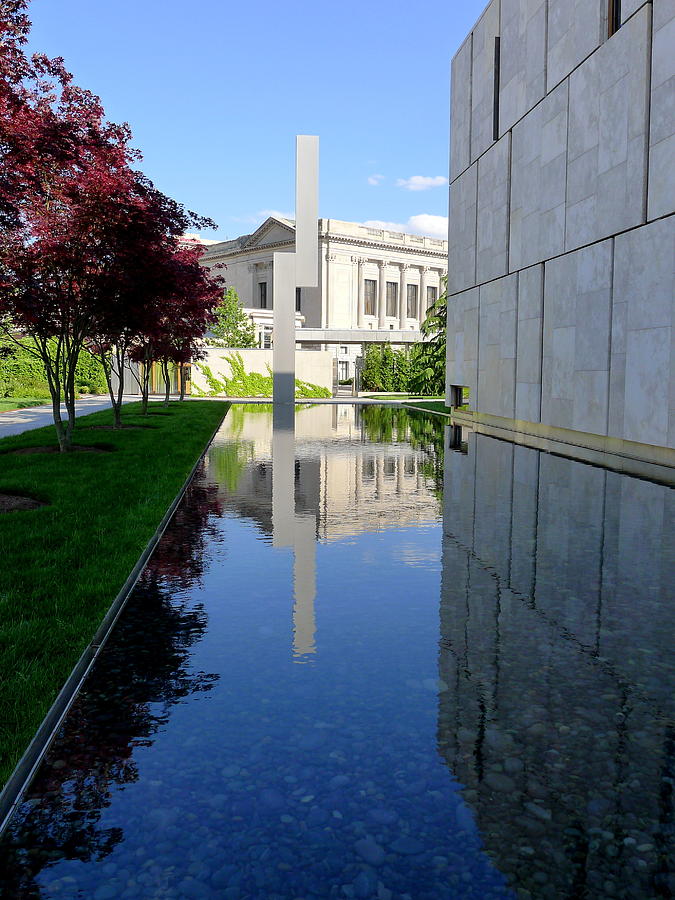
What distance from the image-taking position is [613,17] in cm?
1819

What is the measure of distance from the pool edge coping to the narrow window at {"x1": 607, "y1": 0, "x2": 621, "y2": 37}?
16683 millimetres

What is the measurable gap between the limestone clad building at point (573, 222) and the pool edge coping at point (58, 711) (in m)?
11.9

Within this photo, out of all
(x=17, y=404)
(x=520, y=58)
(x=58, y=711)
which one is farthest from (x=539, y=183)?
(x=17, y=404)

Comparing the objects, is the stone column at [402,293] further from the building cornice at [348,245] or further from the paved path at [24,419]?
the paved path at [24,419]

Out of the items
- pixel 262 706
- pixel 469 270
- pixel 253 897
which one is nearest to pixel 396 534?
pixel 262 706

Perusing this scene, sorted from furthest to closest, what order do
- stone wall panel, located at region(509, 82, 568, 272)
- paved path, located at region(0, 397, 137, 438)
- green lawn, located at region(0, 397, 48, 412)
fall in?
green lawn, located at region(0, 397, 48, 412), paved path, located at region(0, 397, 137, 438), stone wall panel, located at region(509, 82, 568, 272)

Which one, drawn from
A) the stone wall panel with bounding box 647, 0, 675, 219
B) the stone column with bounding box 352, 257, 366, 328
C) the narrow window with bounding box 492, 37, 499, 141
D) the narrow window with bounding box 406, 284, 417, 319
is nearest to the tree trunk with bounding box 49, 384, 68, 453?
the stone wall panel with bounding box 647, 0, 675, 219

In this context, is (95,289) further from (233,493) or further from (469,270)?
(469,270)

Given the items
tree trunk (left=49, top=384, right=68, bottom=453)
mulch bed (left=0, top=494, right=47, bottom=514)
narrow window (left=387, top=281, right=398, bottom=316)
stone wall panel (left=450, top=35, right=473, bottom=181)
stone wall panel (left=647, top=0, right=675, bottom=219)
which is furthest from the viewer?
narrow window (left=387, top=281, right=398, bottom=316)

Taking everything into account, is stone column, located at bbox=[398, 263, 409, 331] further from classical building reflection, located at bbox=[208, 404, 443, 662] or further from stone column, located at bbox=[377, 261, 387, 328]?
classical building reflection, located at bbox=[208, 404, 443, 662]

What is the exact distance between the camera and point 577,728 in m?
4.01

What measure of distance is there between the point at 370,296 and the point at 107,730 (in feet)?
308

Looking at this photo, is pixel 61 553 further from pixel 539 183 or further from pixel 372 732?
pixel 539 183

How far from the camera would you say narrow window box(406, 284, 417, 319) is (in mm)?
99062
